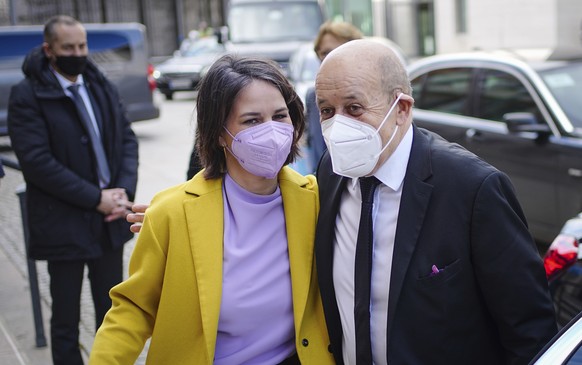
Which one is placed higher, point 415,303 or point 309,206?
point 309,206

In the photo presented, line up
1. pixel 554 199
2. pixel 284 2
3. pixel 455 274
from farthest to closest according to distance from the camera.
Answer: pixel 284 2 → pixel 554 199 → pixel 455 274

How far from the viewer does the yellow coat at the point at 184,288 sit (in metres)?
2.49

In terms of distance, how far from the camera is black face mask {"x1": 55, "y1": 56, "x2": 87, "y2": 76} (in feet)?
14.0

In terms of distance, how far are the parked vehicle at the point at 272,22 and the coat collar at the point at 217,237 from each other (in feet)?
51.9

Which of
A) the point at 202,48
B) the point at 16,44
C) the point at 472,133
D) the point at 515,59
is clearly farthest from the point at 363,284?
the point at 202,48

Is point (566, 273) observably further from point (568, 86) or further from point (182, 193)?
point (568, 86)

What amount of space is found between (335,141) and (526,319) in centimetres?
72

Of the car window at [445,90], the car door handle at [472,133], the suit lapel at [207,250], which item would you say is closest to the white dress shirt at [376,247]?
the suit lapel at [207,250]

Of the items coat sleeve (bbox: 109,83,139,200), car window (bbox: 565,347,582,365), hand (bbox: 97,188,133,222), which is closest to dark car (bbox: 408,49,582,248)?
coat sleeve (bbox: 109,83,139,200)

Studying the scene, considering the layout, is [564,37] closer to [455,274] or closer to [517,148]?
[517,148]

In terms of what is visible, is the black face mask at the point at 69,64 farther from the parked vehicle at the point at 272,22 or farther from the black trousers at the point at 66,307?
the parked vehicle at the point at 272,22

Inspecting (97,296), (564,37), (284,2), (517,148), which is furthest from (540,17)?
(97,296)

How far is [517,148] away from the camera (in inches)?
265

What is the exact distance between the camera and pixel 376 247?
2414 millimetres
